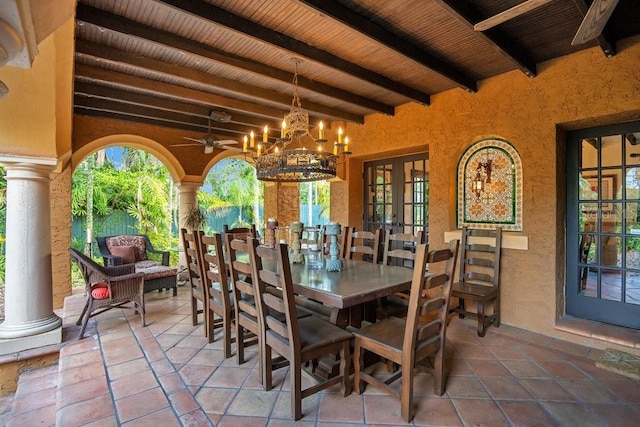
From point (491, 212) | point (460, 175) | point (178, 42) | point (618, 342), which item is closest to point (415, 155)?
point (460, 175)

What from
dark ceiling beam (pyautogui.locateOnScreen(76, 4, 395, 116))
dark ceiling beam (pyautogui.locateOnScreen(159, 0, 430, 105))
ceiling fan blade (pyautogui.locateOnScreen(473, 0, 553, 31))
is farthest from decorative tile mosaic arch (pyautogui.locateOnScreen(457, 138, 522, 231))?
ceiling fan blade (pyautogui.locateOnScreen(473, 0, 553, 31))

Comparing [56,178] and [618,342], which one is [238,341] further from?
[56,178]

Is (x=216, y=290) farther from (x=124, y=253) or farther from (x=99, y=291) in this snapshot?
(x=124, y=253)

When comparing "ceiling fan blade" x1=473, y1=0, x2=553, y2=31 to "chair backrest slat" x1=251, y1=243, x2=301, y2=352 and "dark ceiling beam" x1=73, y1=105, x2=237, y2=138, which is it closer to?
"chair backrest slat" x1=251, y1=243, x2=301, y2=352

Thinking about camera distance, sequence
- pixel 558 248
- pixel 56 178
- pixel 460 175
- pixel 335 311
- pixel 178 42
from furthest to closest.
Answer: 1. pixel 56 178
2. pixel 460 175
3. pixel 558 248
4. pixel 178 42
5. pixel 335 311

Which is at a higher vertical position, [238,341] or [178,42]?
[178,42]

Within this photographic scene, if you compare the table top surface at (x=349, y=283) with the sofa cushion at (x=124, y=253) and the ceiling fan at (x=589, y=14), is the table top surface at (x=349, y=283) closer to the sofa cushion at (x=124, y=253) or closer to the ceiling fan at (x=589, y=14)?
the ceiling fan at (x=589, y=14)

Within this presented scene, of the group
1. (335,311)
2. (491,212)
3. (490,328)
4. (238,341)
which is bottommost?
(490,328)

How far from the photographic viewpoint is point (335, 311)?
229cm

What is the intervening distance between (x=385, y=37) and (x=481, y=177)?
79.0 inches

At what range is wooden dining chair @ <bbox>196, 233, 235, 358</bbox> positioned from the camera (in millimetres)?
2551

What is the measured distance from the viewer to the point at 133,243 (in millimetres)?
5113

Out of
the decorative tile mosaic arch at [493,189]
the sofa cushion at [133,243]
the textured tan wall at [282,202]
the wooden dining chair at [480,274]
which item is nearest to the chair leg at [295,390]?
the wooden dining chair at [480,274]

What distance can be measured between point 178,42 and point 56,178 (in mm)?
3093
